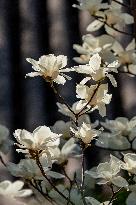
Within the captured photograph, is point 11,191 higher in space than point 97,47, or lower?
lower

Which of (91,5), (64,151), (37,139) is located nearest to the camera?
(37,139)

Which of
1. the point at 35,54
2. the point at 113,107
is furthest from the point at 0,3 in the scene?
the point at 113,107

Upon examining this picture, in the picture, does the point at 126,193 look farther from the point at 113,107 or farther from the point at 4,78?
the point at 4,78

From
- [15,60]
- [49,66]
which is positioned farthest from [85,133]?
[15,60]

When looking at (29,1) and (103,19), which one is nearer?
(103,19)

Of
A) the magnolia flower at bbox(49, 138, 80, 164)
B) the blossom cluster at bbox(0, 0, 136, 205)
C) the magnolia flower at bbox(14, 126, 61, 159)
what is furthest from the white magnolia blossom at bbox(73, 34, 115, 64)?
the magnolia flower at bbox(14, 126, 61, 159)

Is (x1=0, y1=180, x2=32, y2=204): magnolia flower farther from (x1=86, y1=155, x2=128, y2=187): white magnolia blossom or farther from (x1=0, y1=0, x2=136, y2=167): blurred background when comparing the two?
(x1=0, y1=0, x2=136, y2=167): blurred background

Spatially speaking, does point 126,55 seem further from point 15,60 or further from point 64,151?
point 15,60

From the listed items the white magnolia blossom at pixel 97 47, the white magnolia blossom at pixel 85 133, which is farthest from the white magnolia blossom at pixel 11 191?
the white magnolia blossom at pixel 97 47
